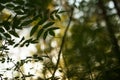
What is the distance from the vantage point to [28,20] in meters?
3.07

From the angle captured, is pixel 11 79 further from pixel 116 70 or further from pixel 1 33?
pixel 116 70

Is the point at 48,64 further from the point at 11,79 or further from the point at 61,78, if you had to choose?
the point at 11,79

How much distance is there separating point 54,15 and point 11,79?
0.81 meters

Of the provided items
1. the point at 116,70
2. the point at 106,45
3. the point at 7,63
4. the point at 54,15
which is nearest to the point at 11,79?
the point at 7,63

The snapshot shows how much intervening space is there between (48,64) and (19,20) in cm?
80

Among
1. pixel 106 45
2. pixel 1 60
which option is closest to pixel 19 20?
pixel 1 60

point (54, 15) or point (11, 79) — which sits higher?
point (54, 15)

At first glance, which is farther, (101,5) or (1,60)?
(101,5)

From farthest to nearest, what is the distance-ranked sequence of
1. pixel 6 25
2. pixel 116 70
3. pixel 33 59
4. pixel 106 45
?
pixel 106 45 < pixel 116 70 < pixel 33 59 < pixel 6 25

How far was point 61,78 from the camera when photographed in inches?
140

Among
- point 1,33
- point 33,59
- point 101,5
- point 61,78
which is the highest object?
point 101,5

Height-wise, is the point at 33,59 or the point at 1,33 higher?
the point at 1,33

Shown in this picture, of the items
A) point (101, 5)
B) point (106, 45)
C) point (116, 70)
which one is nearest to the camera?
point (116, 70)

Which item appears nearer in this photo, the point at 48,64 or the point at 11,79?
the point at 11,79
